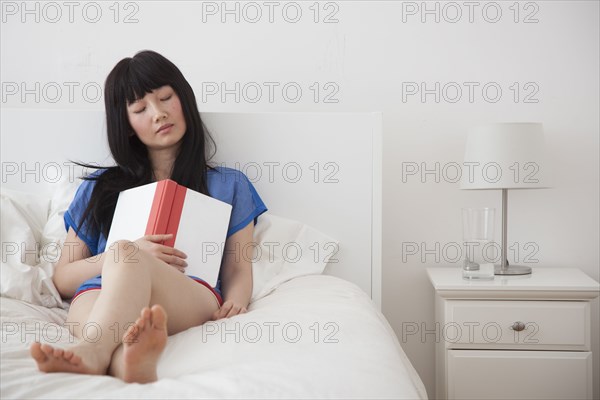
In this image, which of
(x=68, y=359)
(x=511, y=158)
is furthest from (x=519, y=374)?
(x=68, y=359)

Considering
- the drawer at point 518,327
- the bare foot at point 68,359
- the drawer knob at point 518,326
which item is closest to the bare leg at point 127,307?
the bare foot at point 68,359

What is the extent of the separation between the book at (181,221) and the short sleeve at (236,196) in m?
0.07

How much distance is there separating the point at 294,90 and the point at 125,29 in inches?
24.1

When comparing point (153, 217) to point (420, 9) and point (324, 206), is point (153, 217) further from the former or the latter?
point (420, 9)

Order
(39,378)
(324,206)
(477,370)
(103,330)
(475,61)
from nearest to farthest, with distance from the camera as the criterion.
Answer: (39,378) < (103,330) < (477,370) < (324,206) < (475,61)

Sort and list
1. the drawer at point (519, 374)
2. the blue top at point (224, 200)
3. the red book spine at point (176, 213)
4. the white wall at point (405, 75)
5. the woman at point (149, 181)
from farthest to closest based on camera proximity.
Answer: the white wall at point (405, 75) < the drawer at point (519, 374) < the blue top at point (224, 200) < the red book spine at point (176, 213) < the woman at point (149, 181)

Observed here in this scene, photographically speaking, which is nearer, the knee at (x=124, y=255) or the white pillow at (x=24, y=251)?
the knee at (x=124, y=255)

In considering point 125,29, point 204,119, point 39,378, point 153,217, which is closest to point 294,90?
point 204,119

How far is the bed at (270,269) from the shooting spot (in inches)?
35.0

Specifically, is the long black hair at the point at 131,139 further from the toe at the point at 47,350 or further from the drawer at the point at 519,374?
the drawer at the point at 519,374

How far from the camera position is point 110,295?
1.08 meters

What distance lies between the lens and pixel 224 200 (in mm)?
1642

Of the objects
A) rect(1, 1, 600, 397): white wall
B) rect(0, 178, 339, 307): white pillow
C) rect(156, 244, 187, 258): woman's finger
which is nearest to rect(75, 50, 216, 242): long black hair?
rect(0, 178, 339, 307): white pillow

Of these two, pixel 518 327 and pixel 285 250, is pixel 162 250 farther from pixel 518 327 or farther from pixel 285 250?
pixel 518 327
